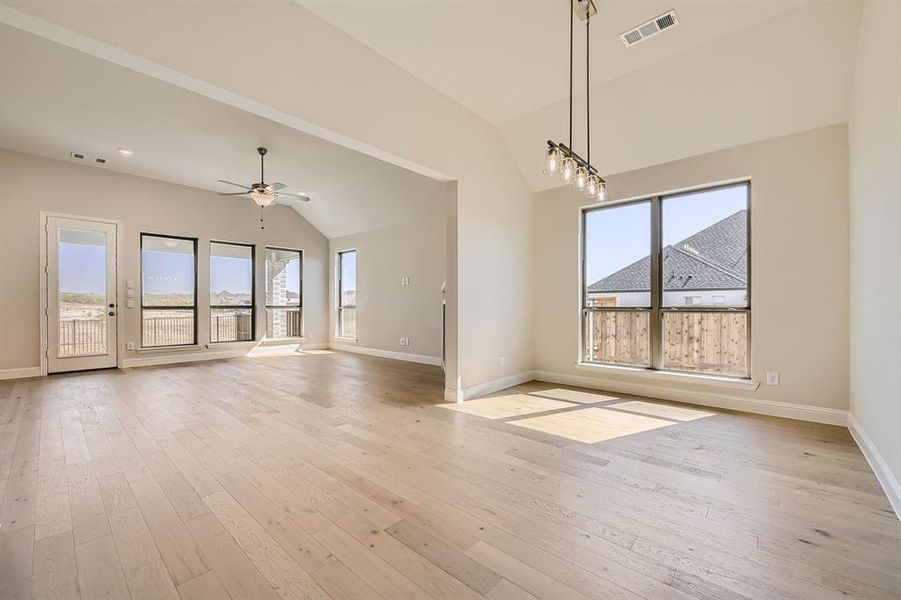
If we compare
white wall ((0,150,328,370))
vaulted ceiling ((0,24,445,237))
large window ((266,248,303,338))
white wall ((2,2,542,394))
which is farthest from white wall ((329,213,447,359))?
white wall ((2,2,542,394))

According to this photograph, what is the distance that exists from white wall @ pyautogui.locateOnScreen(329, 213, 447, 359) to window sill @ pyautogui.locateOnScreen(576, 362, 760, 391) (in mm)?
2995

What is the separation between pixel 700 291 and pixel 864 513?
8.72 feet

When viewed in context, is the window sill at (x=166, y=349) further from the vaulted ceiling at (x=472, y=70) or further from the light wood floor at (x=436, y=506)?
the vaulted ceiling at (x=472, y=70)

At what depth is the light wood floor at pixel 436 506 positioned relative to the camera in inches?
57.7

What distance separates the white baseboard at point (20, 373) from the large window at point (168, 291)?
4.41 feet

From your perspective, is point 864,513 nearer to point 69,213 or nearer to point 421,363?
point 421,363

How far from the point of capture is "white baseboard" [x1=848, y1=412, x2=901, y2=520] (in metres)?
1.98

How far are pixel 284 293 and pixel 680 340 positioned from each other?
8050 mm

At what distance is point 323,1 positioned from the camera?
106 inches

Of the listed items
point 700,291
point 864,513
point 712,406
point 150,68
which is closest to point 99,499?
point 150,68

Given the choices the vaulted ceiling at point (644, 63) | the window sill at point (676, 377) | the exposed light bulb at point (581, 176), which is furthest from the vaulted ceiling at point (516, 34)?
the window sill at point (676, 377)

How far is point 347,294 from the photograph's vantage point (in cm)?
903

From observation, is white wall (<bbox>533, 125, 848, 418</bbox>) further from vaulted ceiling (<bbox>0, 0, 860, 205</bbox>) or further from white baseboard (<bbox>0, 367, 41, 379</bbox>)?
white baseboard (<bbox>0, 367, 41, 379</bbox>)

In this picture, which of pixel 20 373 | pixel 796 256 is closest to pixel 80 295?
pixel 20 373
